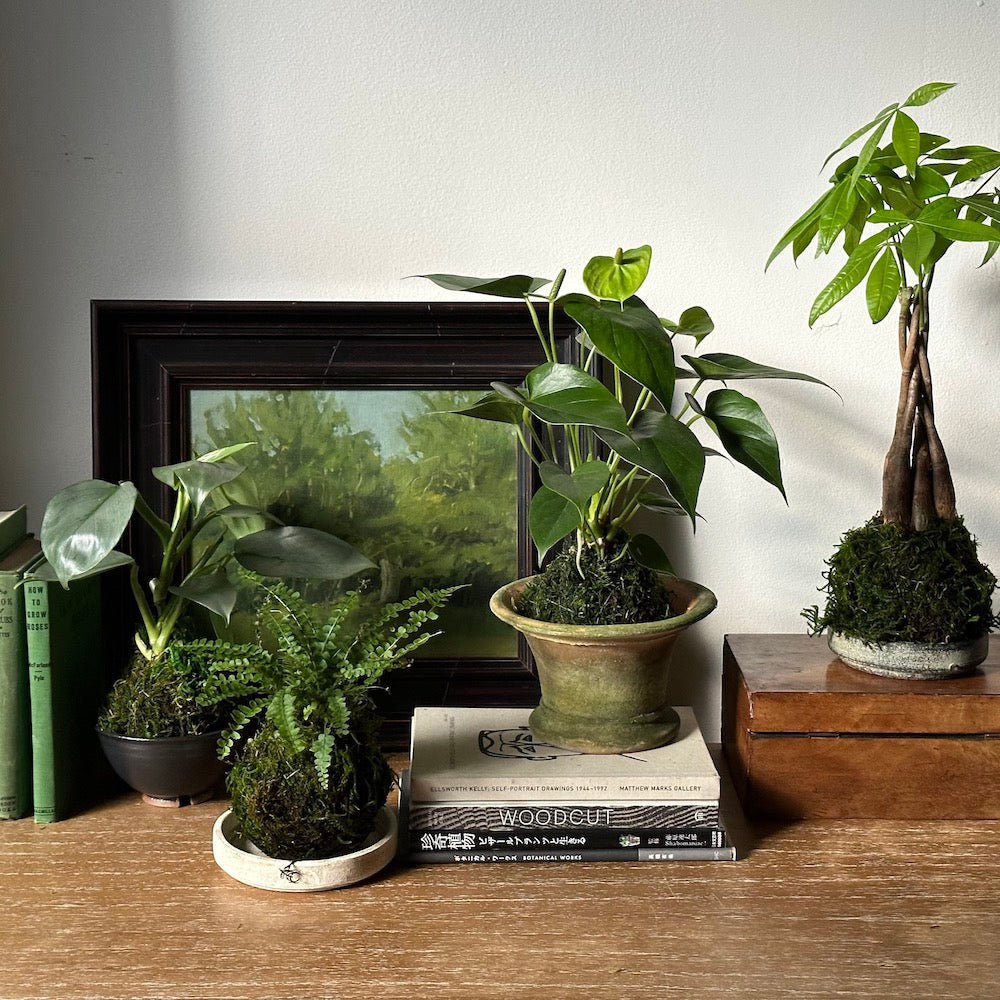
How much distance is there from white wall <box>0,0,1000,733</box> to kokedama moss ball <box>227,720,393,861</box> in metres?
0.49

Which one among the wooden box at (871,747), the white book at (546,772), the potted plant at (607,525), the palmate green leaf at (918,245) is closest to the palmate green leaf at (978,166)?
the palmate green leaf at (918,245)

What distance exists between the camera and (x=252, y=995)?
757 millimetres

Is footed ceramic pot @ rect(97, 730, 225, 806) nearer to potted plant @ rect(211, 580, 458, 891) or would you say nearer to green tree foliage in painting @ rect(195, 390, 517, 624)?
potted plant @ rect(211, 580, 458, 891)

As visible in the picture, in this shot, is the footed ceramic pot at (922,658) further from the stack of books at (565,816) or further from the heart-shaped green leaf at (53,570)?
the heart-shaped green leaf at (53,570)

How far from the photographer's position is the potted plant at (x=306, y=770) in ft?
2.89

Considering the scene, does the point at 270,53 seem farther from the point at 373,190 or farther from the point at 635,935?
the point at 635,935

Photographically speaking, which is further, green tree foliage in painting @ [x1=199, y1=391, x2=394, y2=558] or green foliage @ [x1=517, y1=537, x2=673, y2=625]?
green tree foliage in painting @ [x1=199, y1=391, x2=394, y2=558]

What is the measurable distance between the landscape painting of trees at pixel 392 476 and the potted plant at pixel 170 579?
0.08 m

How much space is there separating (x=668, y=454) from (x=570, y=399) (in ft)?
0.31

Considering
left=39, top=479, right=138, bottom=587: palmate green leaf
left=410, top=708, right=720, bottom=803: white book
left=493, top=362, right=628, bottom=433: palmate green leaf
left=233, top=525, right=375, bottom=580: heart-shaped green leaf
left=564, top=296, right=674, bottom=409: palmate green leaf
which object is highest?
left=564, top=296, right=674, bottom=409: palmate green leaf

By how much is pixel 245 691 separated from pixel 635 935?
38 centimetres

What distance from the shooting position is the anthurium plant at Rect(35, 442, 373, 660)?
0.91m

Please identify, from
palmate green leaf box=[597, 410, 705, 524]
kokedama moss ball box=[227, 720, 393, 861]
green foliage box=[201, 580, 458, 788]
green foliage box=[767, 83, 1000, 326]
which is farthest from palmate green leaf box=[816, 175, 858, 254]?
kokedama moss ball box=[227, 720, 393, 861]

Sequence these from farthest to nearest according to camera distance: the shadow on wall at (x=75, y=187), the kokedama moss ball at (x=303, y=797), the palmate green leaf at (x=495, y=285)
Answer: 1. the shadow on wall at (x=75, y=187)
2. the palmate green leaf at (x=495, y=285)
3. the kokedama moss ball at (x=303, y=797)
